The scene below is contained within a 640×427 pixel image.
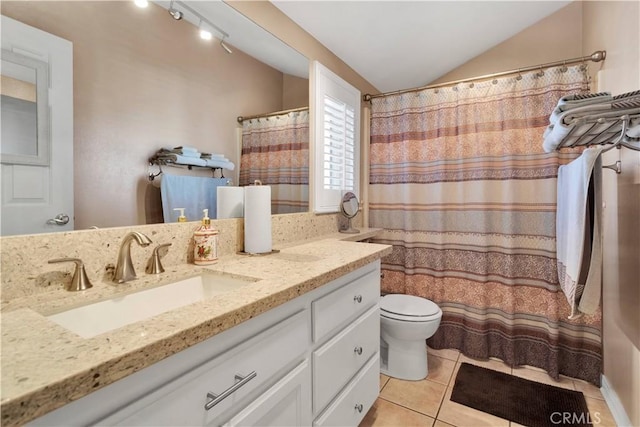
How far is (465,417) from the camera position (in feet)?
5.28

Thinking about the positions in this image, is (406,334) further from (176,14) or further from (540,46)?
(540,46)

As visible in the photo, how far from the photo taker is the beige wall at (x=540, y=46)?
213 centimetres

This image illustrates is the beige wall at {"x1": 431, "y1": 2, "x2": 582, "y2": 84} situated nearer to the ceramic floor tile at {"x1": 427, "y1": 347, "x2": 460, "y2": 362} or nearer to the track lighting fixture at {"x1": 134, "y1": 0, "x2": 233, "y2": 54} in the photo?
the track lighting fixture at {"x1": 134, "y1": 0, "x2": 233, "y2": 54}

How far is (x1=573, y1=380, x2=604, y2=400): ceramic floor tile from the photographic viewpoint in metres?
1.76

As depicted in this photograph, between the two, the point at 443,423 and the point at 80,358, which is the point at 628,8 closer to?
the point at 443,423

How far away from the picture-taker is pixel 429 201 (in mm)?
2281

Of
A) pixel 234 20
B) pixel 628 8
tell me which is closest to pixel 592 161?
pixel 628 8

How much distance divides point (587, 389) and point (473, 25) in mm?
2393

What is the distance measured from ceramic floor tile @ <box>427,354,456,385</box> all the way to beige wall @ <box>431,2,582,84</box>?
2.22 metres

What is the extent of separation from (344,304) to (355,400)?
1.53ft

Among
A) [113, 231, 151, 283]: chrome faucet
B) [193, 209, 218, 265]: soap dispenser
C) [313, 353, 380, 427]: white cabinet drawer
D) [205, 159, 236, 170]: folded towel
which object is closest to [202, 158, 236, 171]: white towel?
[205, 159, 236, 170]: folded towel

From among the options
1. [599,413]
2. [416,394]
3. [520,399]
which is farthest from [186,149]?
[599,413]

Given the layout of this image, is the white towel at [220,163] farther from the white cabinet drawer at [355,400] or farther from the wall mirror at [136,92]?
the white cabinet drawer at [355,400]

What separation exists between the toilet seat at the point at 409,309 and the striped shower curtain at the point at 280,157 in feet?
2.70
